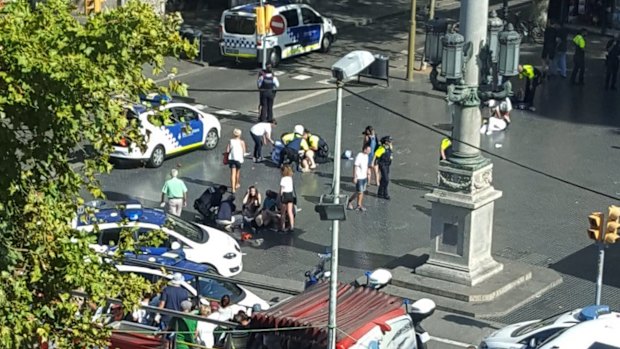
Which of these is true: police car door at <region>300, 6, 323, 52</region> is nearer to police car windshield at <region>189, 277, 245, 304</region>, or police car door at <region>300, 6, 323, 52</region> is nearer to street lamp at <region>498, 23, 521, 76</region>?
street lamp at <region>498, 23, 521, 76</region>

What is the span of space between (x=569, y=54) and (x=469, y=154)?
67.6 feet

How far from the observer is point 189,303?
1930 cm

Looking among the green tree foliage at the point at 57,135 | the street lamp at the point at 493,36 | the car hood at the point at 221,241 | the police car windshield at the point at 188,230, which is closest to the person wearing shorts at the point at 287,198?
the car hood at the point at 221,241

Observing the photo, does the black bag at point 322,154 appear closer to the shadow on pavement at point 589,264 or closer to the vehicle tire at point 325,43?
the shadow on pavement at point 589,264

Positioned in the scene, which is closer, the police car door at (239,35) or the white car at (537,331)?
the white car at (537,331)

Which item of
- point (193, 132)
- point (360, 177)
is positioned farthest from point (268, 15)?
point (360, 177)

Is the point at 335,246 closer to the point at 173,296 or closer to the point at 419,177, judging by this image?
the point at 173,296

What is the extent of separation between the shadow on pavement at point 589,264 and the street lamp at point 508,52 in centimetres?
389

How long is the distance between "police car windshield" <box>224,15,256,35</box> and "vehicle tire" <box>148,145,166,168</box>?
10.4 metres

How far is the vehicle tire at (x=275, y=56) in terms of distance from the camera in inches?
1529

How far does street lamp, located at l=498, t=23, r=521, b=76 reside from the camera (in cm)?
2162

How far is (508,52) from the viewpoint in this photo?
21688 mm

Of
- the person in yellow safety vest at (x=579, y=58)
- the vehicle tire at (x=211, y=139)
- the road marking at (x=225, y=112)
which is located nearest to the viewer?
the vehicle tire at (x=211, y=139)

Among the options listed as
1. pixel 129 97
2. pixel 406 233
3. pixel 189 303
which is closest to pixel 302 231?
pixel 406 233
